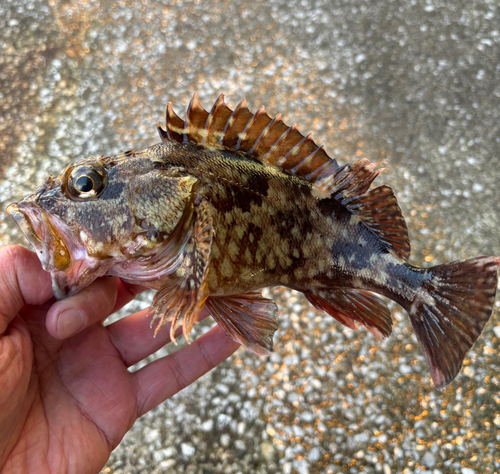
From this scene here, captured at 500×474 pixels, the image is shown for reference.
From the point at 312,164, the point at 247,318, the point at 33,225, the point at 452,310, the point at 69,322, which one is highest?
the point at 33,225

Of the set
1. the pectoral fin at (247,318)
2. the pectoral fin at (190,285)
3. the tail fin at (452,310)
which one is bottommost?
the tail fin at (452,310)

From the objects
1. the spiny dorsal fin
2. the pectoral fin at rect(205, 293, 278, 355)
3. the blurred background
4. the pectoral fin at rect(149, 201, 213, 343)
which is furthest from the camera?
the blurred background

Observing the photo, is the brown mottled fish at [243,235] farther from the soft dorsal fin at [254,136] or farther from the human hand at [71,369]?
the human hand at [71,369]

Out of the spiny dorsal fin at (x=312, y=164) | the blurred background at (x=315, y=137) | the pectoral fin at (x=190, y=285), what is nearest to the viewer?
the pectoral fin at (x=190, y=285)

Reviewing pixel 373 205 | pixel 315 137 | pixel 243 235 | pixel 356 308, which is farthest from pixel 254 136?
pixel 315 137

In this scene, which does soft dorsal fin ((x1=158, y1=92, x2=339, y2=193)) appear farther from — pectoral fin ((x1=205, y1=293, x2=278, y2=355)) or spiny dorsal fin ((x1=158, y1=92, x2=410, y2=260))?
pectoral fin ((x1=205, y1=293, x2=278, y2=355))

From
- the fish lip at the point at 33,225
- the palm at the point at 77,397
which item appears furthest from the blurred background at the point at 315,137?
the fish lip at the point at 33,225

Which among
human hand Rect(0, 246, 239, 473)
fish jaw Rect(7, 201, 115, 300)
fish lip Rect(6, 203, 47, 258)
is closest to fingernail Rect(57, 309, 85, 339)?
human hand Rect(0, 246, 239, 473)

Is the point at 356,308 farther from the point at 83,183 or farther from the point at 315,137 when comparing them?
the point at 315,137
